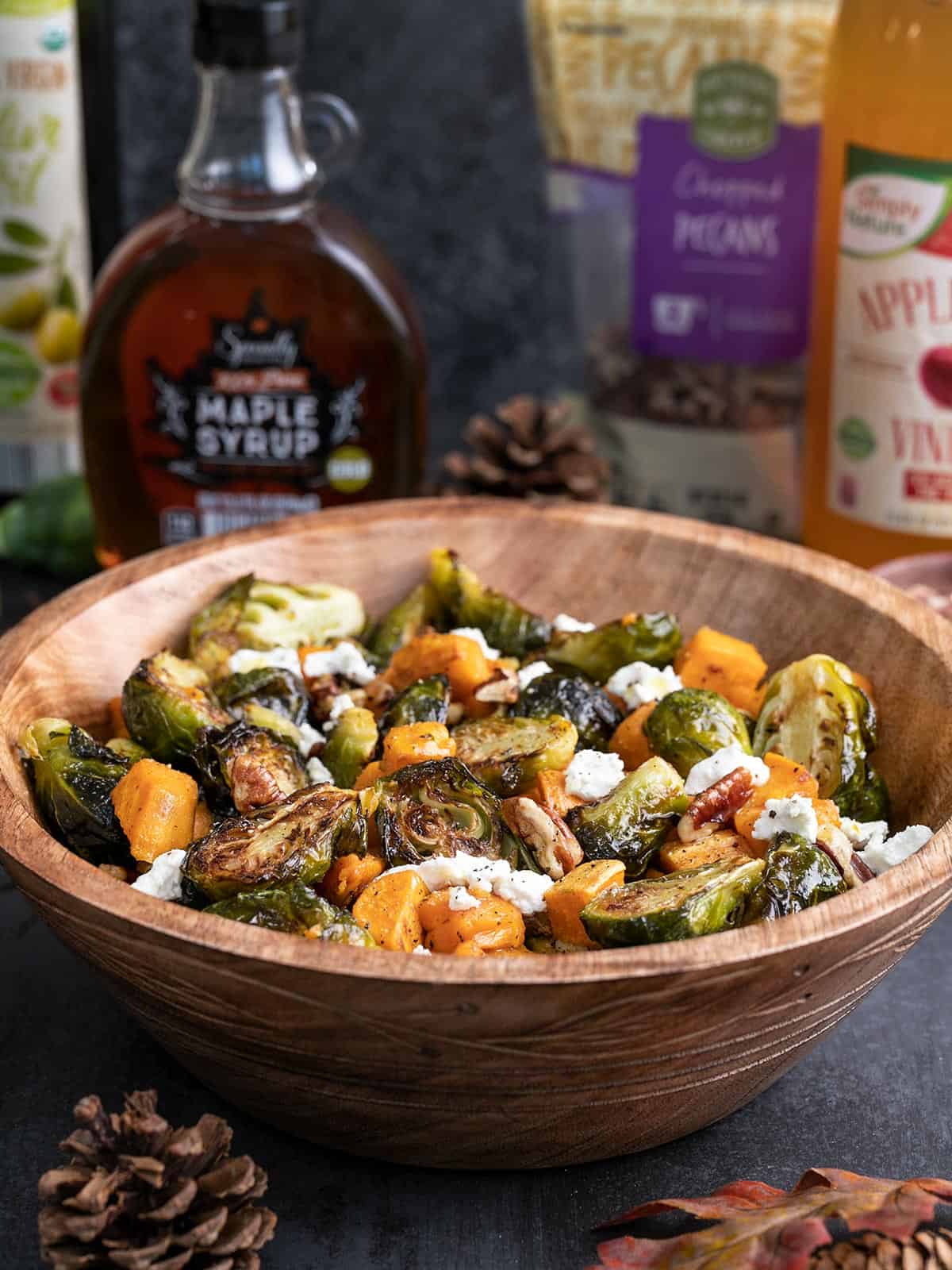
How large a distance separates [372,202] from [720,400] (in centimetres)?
73

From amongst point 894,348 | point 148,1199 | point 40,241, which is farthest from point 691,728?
point 40,241

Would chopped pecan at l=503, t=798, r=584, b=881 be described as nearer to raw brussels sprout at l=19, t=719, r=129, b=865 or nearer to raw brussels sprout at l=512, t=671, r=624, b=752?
raw brussels sprout at l=512, t=671, r=624, b=752

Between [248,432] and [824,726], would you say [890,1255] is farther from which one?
[248,432]

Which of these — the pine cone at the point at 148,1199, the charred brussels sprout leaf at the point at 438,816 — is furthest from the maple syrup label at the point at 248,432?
the pine cone at the point at 148,1199

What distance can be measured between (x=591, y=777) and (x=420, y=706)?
17 centimetres

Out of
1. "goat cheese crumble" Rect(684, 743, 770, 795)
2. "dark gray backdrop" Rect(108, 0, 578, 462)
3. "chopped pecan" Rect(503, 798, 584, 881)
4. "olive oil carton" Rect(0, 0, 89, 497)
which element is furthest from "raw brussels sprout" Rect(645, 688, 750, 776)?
"dark gray backdrop" Rect(108, 0, 578, 462)

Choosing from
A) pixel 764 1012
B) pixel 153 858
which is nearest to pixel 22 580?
pixel 153 858

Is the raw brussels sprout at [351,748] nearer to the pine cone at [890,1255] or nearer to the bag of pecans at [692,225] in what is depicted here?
the pine cone at [890,1255]

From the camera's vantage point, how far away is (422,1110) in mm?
1041

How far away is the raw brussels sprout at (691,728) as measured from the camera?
51.3 inches

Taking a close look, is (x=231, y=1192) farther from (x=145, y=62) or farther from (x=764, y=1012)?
(x=145, y=62)

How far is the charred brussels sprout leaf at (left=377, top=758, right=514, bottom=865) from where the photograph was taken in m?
1.17

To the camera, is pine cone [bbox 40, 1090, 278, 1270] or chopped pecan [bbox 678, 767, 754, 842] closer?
pine cone [bbox 40, 1090, 278, 1270]

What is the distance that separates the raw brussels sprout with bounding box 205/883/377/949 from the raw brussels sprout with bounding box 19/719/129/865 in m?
0.18
